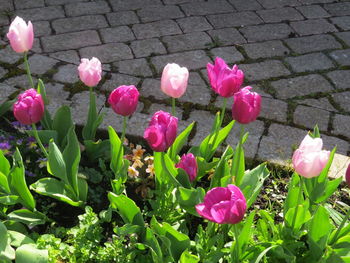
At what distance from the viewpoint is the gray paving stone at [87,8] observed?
407 centimetres

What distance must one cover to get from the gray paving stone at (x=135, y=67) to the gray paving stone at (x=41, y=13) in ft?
3.17

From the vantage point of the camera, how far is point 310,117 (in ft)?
9.53

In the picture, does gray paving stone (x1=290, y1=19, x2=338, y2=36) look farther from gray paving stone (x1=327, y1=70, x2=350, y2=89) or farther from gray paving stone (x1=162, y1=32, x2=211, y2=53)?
gray paving stone (x1=162, y1=32, x2=211, y2=53)

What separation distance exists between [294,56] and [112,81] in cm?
131

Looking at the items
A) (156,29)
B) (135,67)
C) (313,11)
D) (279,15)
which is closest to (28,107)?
(135,67)

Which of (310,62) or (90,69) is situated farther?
(310,62)

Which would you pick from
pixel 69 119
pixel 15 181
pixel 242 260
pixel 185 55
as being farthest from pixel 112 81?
pixel 242 260

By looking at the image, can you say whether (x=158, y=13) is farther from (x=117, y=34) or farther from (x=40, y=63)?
(x=40, y=63)

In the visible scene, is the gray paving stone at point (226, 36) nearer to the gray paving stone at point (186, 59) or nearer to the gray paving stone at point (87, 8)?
the gray paving stone at point (186, 59)

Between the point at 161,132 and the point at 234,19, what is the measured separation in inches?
104

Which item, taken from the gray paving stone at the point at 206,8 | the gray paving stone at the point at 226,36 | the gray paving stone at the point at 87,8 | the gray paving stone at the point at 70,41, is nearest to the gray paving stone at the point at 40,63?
the gray paving stone at the point at 70,41

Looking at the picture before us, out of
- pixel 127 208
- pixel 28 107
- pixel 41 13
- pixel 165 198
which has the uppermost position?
pixel 28 107

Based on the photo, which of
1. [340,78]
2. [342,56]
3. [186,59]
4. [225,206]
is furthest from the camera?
[342,56]

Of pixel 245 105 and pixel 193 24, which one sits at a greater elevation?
pixel 245 105
